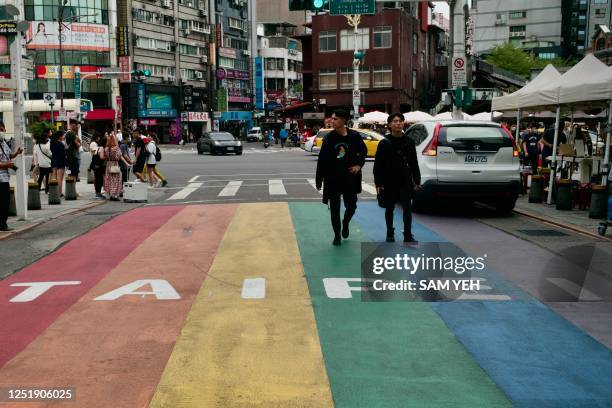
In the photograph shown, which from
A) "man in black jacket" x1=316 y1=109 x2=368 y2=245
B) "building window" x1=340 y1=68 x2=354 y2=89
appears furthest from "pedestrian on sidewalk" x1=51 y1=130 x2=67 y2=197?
"building window" x1=340 y1=68 x2=354 y2=89

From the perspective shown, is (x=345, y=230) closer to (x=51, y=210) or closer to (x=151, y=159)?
(x=51, y=210)

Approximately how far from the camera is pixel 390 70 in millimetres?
66500

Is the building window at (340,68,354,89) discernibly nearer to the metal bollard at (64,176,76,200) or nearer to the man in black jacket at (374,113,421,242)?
the metal bollard at (64,176,76,200)

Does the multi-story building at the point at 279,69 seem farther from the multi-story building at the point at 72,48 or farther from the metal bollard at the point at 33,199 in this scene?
the metal bollard at the point at 33,199

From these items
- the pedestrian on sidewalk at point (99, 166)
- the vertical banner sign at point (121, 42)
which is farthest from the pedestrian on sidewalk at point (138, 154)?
the vertical banner sign at point (121, 42)

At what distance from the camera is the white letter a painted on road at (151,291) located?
290 inches

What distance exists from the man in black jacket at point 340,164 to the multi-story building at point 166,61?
6422cm

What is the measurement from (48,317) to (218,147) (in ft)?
128

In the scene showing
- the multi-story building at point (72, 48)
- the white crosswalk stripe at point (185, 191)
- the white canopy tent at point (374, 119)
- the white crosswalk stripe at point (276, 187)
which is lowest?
the white crosswalk stripe at point (185, 191)

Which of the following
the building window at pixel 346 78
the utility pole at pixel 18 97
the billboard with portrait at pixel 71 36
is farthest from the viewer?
the building window at pixel 346 78

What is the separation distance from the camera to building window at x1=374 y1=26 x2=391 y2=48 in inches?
2623

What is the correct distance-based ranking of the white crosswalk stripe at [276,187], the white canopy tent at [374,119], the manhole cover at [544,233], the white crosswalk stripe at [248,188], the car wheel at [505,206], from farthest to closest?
the white canopy tent at [374,119] < the white crosswalk stripe at [276,187] < the white crosswalk stripe at [248,188] < the car wheel at [505,206] < the manhole cover at [544,233]

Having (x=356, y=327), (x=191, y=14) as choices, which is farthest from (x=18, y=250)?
(x=191, y=14)

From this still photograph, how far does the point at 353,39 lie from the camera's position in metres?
67.6
